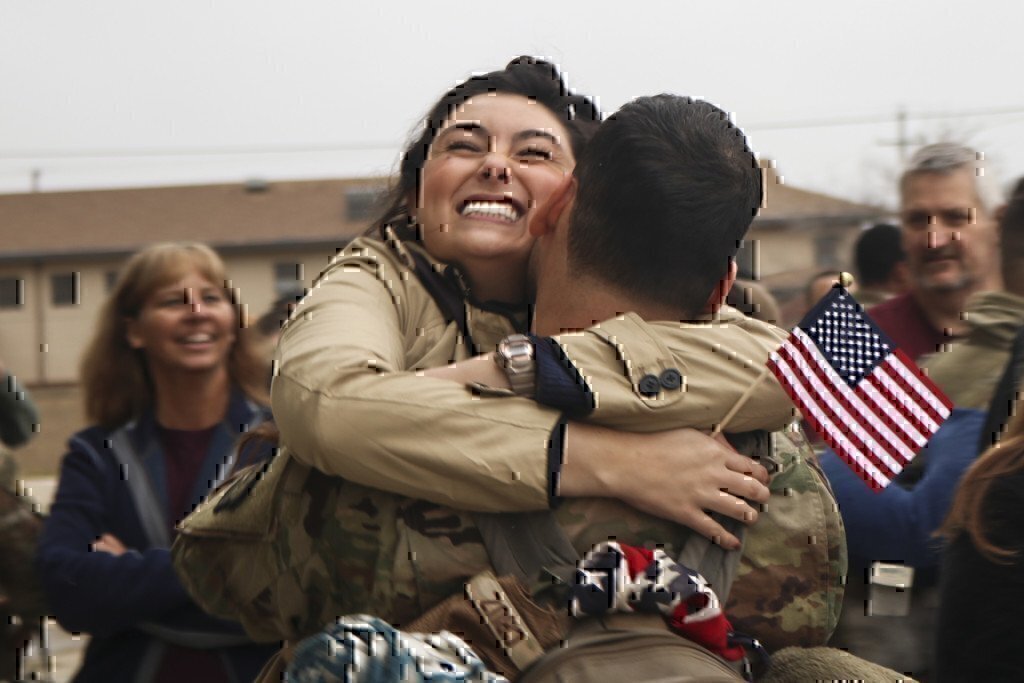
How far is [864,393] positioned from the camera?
2.23 meters

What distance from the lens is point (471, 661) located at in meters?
1.86

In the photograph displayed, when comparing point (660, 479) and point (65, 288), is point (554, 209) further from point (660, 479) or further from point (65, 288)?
point (65, 288)

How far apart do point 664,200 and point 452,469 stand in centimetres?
46

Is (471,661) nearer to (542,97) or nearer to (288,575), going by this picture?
(288,575)

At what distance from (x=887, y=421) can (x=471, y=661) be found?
755 millimetres

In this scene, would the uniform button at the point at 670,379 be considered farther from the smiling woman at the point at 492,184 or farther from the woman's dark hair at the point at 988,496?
the woman's dark hair at the point at 988,496

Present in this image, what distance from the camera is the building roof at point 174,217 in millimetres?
45469

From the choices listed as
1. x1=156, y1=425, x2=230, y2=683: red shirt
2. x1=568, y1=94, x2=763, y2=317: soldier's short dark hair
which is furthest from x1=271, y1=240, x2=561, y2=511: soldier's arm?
x1=156, y1=425, x2=230, y2=683: red shirt

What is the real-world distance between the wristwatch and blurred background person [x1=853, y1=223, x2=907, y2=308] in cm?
388

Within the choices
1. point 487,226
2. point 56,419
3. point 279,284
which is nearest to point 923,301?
point 487,226

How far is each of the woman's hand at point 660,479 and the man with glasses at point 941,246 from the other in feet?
8.41

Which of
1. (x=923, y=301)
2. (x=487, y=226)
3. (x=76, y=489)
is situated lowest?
(x=76, y=489)

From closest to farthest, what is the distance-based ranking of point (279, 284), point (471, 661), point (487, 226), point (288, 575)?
1. point (471, 661)
2. point (288, 575)
3. point (487, 226)
4. point (279, 284)

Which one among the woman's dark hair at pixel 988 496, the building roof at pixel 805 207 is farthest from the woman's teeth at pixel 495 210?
the building roof at pixel 805 207
